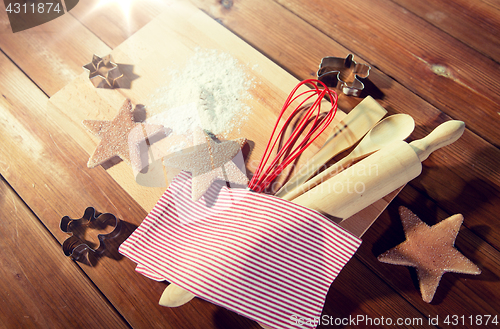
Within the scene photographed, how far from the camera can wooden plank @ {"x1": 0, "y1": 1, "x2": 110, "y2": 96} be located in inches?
25.5

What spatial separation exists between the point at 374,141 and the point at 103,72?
0.54m

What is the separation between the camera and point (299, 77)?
0.62 m

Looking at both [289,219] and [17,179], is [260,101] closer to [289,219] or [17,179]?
[289,219]

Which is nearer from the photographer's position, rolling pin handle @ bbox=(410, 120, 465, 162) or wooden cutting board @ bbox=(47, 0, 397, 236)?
rolling pin handle @ bbox=(410, 120, 465, 162)

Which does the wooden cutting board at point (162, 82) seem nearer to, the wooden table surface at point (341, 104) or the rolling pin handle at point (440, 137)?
the wooden table surface at point (341, 104)

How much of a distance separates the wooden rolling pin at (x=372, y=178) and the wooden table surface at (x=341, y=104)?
0.13 metres

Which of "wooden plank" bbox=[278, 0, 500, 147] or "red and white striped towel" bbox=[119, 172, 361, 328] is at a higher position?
"wooden plank" bbox=[278, 0, 500, 147]

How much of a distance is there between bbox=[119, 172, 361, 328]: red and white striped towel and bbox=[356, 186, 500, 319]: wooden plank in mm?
125

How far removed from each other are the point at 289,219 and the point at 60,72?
61cm

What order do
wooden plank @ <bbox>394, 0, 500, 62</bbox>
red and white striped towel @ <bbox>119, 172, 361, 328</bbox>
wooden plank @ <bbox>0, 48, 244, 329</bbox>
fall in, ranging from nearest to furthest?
red and white striped towel @ <bbox>119, 172, 361, 328</bbox> → wooden plank @ <bbox>0, 48, 244, 329</bbox> → wooden plank @ <bbox>394, 0, 500, 62</bbox>

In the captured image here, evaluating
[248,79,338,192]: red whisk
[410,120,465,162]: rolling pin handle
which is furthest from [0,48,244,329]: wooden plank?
[410,120,465,162]: rolling pin handle

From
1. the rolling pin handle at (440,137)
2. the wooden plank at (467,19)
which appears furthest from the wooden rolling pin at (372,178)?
the wooden plank at (467,19)

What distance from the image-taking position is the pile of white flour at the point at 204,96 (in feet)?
1.80

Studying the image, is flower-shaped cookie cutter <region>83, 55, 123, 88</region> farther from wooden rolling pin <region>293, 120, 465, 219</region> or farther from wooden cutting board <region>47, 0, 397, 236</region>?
wooden rolling pin <region>293, 120, 465, 219</region>
